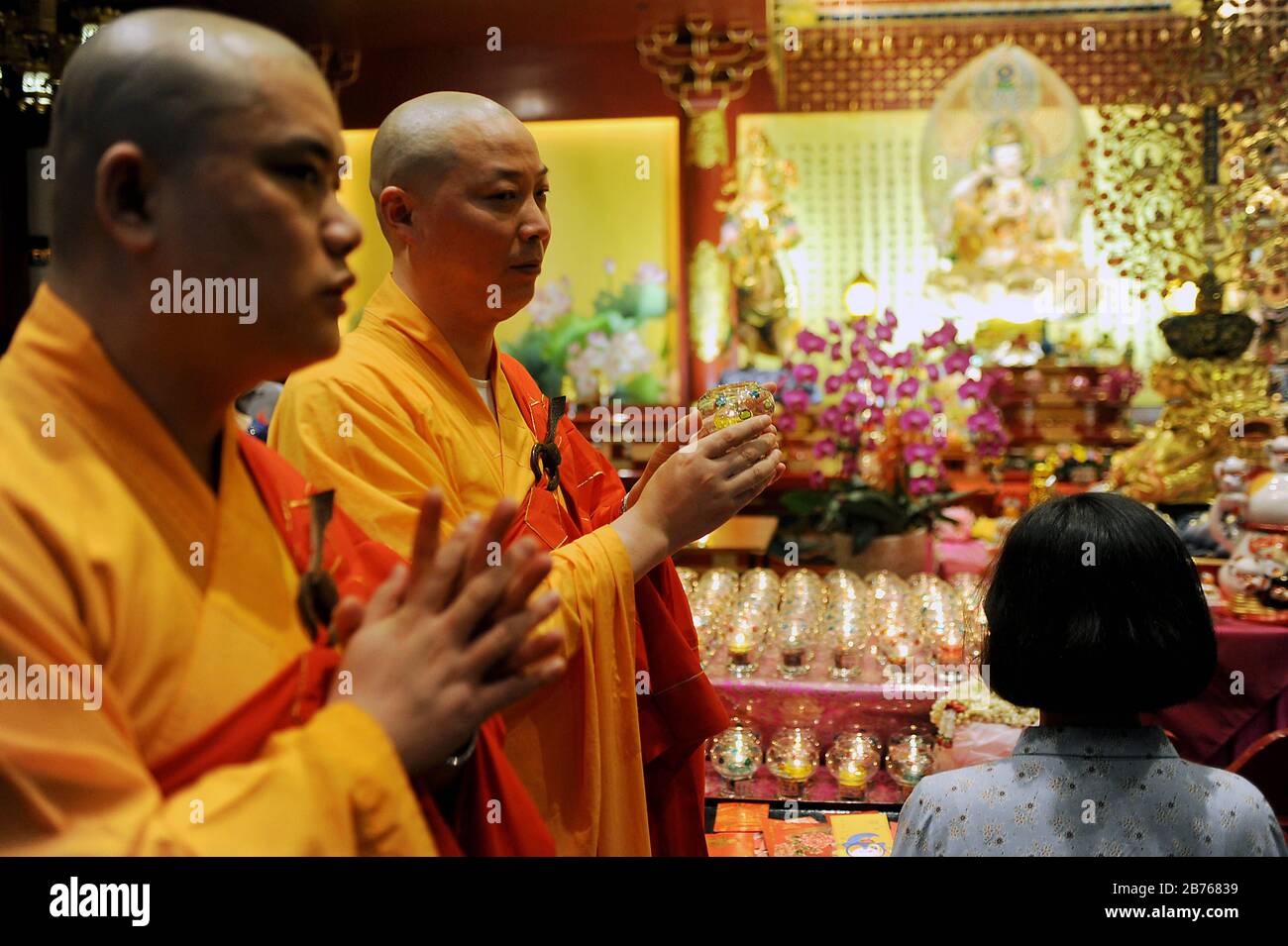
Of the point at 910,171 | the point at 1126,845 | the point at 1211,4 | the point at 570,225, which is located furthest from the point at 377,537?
the point at 910,171

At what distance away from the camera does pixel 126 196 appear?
21.5 inches

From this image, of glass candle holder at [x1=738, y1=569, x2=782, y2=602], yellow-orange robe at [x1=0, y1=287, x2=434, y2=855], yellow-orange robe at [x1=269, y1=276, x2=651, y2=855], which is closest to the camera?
yellow-orange robe at [x1=0, y1=287, x2=434, y2=855]

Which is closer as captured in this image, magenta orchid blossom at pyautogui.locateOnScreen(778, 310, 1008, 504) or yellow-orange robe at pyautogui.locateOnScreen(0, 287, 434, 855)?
yellow-orange robe at pyautogui.locateOnScreen(0, 287, 434, 855)

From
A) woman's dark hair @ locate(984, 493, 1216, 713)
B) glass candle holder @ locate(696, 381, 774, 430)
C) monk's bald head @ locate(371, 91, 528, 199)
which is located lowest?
woman's dark hair @ locate(984, 493, 1216, 713)

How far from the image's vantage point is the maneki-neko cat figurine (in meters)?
2.32

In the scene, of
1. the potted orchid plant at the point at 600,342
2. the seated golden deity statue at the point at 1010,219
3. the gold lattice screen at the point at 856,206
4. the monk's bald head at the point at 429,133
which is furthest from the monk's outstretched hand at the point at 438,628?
the gold lattice screen at the point at 856,206

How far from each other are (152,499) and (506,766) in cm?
36

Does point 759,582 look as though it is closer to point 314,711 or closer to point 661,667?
point 661,667

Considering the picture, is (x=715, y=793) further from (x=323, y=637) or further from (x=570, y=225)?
(x=570, y=225)

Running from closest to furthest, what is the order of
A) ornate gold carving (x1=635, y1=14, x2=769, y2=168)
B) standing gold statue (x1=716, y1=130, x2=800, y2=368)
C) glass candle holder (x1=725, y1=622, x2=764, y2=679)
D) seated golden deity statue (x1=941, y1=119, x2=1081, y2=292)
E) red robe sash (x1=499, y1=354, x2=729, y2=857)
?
red robe sash (x1=499, y1=354, x2=729, y2=857), glass candle holder (x1=725, y1=622, x2=764, y2=679), seated golden deity statue (x1=941, y1=119, x2=1081, y2=292), ornate gold carving (x1=635, y1=14, x2=769, y2=168), standing gold statue (x1=716, y1=130, x2=800, y2=368)

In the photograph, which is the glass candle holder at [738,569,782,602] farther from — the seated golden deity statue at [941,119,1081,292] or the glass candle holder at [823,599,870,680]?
the seated golden deity statue at [941,119,1081,292]

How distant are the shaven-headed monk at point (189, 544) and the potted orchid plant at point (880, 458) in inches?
99.1

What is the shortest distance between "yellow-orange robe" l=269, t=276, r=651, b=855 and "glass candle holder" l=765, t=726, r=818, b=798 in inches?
31.4

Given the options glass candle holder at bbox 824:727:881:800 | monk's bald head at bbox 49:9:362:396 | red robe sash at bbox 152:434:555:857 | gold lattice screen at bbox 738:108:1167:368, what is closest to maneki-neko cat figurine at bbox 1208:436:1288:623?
glass candle holder at bbox 824:727:881:800
